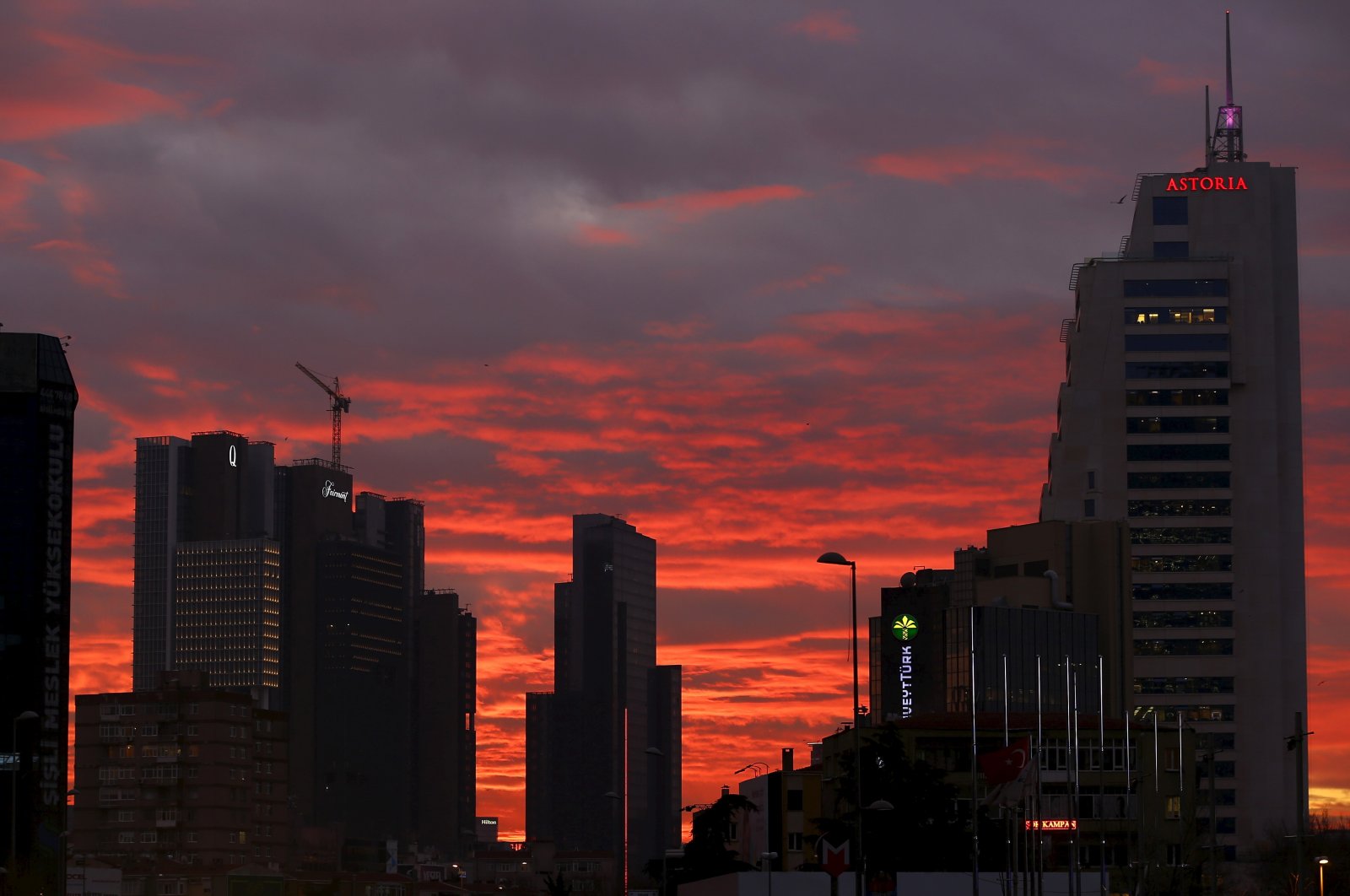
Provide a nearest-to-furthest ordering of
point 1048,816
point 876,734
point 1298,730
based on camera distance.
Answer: point 1298,730 → point 876,734 → point 1048,816

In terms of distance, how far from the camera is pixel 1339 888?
548ft

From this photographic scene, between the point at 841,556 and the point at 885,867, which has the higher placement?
the point at 841,556

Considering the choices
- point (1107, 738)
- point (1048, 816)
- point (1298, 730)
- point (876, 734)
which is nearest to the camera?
point (1298, 730)

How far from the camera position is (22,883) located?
161750 mm

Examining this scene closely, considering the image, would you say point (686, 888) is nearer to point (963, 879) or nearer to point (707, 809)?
point (963, 879)

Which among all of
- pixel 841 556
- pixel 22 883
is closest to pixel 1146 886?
pixel 841 556

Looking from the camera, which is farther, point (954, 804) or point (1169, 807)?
point (1169, 807)

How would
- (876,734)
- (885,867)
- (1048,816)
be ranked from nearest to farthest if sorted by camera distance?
(885,867) → (876,734) → (1048,816)

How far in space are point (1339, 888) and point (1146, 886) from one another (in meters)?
43.3

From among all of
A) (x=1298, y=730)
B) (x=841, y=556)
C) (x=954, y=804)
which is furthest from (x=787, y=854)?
(x=841, y=556)

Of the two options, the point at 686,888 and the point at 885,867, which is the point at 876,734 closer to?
the point at 686,888

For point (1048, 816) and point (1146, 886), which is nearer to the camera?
point (1146, 886)

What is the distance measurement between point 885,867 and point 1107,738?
2898 inches

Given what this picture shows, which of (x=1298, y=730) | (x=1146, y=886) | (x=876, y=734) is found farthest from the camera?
(x=876, y=734)
